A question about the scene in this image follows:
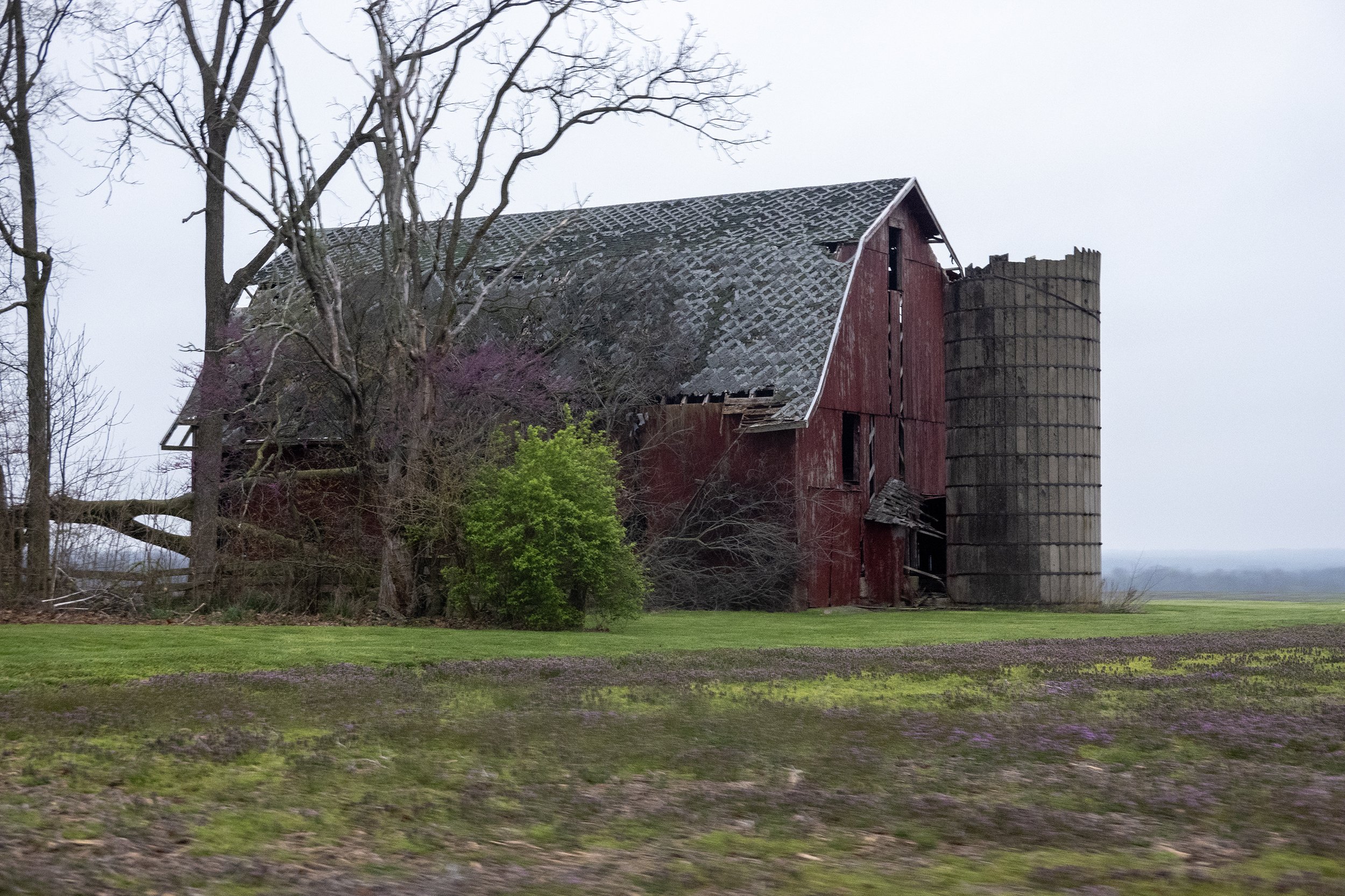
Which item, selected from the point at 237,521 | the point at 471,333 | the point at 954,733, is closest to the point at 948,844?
the point at 954,733

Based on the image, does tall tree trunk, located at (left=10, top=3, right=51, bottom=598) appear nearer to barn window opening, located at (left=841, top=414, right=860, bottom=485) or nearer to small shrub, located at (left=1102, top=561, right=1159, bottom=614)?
barn window opening, located at (left=841, top=414, right=860, bottom=485)

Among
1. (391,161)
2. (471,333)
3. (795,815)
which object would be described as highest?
(391,161)

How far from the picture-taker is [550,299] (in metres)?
32.1

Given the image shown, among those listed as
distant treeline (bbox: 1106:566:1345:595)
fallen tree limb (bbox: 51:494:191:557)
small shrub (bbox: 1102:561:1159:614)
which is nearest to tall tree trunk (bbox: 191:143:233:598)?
fallen tree limb (bbox: 51:494:191:557)

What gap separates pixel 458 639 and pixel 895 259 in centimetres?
1839

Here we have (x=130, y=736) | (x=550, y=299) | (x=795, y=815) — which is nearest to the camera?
(x=795, y=815)

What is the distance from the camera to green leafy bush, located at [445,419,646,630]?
70.3ft

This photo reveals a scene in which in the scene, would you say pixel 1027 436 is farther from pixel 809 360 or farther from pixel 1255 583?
pixel 1255 583

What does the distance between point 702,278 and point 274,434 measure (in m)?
10.4

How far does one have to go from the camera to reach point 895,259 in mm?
34125

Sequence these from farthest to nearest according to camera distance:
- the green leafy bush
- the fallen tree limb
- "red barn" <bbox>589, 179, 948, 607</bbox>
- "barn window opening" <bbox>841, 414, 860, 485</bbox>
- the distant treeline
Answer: the distant treeline → "barn window opening" <bbox>841, 414, 860, 485</bbox> → "red barn" <bbox>589, 179, 948, 607</bbox> → the fallen tree limb → the green leafy bush

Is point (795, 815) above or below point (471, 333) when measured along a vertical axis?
below

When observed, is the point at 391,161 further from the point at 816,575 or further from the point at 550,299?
the point at 816,575

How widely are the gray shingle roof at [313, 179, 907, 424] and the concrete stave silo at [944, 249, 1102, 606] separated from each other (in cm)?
417
